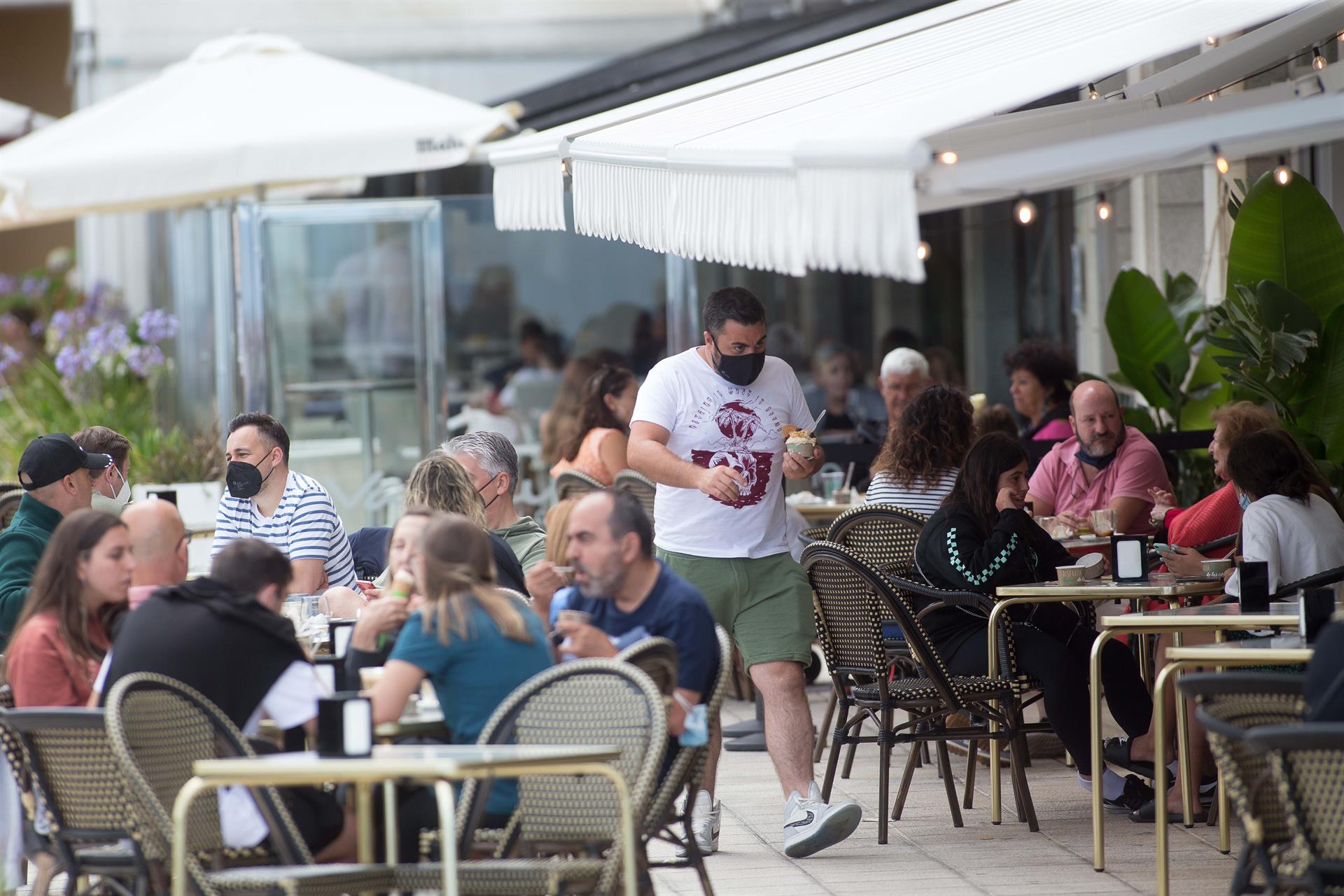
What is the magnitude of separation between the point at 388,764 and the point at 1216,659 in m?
2.15

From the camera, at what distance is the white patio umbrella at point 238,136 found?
9.37 metres

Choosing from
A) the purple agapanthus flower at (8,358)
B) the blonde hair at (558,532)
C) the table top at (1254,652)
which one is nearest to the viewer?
the table top at (1254,652)

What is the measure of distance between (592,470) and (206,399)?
21.3 ft

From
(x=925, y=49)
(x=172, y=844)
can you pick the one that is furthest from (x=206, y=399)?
(x=172, y=844)

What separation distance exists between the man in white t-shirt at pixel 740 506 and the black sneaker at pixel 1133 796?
121 centimetres

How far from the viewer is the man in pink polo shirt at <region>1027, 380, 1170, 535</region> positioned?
7.58m

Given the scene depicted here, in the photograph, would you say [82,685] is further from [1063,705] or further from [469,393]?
[469,393]

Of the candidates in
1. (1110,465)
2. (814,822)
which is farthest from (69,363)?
(814,822)

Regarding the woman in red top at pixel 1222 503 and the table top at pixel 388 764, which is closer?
the table top at pixel 388 764

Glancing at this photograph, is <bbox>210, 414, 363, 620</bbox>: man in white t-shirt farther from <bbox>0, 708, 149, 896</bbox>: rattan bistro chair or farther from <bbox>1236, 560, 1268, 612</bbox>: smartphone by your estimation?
<bbox>1236, 560, 1268, 612</bbox>: smartphone

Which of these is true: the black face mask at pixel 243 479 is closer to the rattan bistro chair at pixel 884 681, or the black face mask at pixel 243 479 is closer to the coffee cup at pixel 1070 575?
the rattan bistro chair at pixel 884 681

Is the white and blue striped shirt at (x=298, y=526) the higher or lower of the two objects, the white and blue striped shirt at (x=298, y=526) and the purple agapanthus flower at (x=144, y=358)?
the lower

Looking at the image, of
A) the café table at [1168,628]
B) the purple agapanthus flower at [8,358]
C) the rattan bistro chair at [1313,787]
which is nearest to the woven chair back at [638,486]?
the café table at [1168,628]

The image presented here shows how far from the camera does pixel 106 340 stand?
11.2 meters
